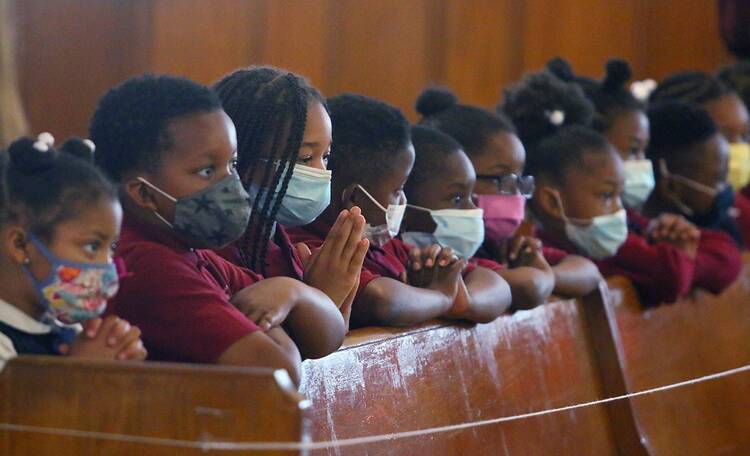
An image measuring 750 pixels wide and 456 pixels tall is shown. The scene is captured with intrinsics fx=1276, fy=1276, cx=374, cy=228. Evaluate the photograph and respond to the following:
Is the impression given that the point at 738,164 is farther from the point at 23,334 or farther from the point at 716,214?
the point at 23,334

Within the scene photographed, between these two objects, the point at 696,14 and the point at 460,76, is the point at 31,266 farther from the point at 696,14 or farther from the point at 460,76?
the point at 696,14

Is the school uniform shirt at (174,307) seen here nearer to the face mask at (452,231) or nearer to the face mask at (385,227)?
the face mask at (385,227)

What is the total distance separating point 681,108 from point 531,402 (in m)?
2.44

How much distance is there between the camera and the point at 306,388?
2375 mm

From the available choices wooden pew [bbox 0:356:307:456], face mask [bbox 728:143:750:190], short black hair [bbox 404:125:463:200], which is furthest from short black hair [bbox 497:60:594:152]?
wooden pew [bbox 0:356:307:456]

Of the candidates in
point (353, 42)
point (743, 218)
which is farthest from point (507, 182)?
point (353, 42)

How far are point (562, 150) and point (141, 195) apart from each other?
7.41 ft

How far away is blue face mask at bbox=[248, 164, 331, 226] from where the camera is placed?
2.87m

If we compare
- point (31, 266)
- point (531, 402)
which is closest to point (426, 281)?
point (531, 402)

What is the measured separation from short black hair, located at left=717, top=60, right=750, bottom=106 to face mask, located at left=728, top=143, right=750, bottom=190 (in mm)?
1044

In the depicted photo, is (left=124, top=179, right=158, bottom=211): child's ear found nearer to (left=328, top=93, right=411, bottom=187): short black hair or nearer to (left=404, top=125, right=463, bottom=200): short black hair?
(left=328, top=93, right=411, bottom=187): short black hair

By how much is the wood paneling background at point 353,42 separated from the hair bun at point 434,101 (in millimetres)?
3662

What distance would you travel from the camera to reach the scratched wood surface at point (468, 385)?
8.27 feet

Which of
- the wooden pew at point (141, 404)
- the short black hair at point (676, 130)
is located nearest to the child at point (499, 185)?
the short black hair at point (676, 130)
